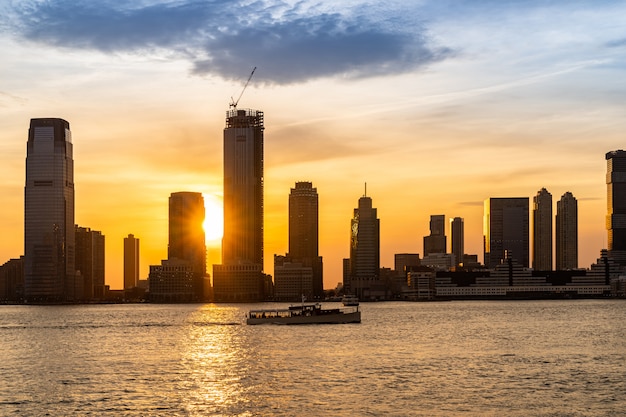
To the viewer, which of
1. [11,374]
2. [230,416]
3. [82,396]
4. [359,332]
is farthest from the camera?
[359,332]

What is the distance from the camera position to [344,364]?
117 meters

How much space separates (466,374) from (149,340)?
79.7m

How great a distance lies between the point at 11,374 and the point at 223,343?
51.0 meters

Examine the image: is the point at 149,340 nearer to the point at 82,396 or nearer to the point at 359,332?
the point at 359,332

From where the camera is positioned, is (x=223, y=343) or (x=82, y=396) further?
(x=223, y=343)

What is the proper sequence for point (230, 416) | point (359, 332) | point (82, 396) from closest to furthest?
point (230, 416)
point (82, 396)
point (359, 332)

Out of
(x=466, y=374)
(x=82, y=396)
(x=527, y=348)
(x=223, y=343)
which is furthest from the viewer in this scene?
(x=223, y=343)

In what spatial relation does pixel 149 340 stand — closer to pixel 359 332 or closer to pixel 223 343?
pixel 223 343

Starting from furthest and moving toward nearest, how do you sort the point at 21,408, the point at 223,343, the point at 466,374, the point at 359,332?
the point at 359,332 < the point at 223,343 < the point at 466,374 < the point at 21,408

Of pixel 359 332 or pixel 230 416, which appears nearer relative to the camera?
pixel 230 416

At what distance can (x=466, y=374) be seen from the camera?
105m

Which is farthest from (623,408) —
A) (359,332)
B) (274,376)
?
(359,332)

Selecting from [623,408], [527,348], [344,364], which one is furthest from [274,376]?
[527,348]

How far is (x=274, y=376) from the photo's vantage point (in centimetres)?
10588
